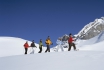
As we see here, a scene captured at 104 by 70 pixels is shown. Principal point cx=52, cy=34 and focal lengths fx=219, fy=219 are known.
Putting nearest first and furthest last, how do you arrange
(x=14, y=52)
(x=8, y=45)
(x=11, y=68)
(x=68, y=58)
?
(x=11, y=68) → (x=68, y=58) → (x=14, y=52) → (x=8, y=45)

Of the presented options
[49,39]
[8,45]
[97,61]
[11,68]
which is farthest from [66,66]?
[8,45]

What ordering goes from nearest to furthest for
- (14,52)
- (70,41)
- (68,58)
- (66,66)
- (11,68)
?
(66,66)
(11,68)
(68,58)
(70,41)
(14,52)

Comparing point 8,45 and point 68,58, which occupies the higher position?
point 8,45

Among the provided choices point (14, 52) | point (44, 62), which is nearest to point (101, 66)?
point (44, 62)

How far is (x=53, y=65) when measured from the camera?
11.0m

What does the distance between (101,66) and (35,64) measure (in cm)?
355

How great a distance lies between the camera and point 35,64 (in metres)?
11.6

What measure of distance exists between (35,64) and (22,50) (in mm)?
18614

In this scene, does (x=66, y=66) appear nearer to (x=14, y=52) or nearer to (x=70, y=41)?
(x=70, y=41)

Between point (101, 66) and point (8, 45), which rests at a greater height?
point (8, 45)

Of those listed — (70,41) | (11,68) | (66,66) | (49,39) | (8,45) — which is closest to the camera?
(66,66)

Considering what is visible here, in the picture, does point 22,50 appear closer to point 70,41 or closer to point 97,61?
point 70,41

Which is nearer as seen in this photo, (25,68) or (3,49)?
(25,68)

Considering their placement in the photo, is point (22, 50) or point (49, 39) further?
point (22, 50)
